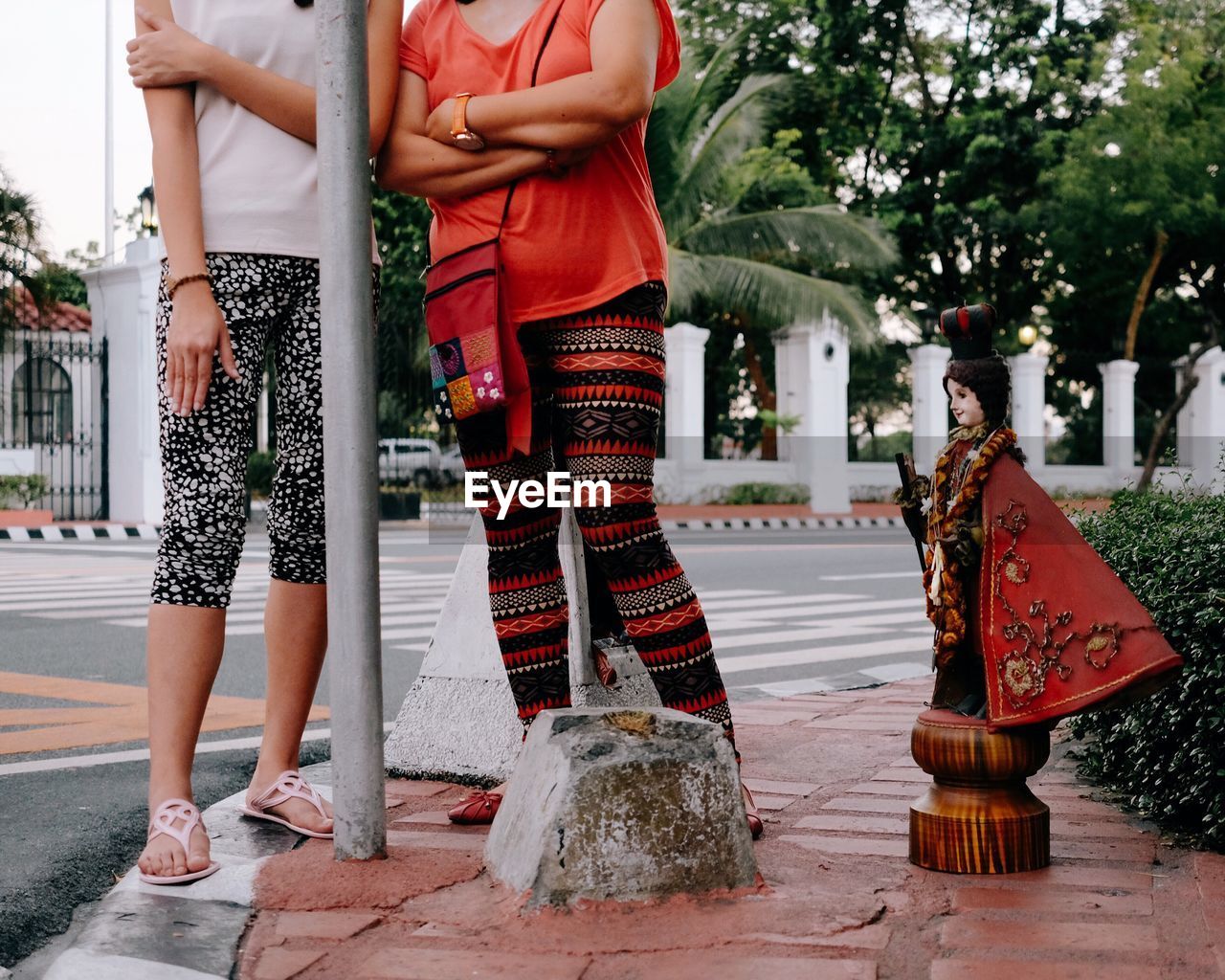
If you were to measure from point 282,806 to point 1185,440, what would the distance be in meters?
31.9

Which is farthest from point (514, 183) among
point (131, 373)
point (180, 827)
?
point (131, 373)

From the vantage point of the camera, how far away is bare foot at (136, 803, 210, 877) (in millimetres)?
2453

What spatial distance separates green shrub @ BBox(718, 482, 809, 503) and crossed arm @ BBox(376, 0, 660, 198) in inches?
899

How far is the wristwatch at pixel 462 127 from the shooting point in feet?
8.63

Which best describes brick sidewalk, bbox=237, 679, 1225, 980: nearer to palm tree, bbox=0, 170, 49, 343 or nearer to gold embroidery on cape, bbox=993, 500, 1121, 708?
gold embroidery on cape, bbox=993, 500, 1121, 708

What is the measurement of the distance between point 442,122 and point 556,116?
0.77 ft

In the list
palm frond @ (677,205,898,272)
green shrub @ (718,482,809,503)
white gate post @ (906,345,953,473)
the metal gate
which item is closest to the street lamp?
the metal gate

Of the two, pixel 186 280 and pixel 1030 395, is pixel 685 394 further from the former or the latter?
pixel 186 280

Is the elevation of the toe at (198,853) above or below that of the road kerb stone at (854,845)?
above

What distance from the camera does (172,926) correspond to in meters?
2.21

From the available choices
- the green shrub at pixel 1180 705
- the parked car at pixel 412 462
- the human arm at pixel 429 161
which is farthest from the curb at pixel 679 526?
the human arm at pixel 429 161

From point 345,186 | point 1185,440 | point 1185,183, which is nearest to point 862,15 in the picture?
point 1185,183

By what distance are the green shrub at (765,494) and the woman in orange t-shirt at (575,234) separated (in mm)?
22721

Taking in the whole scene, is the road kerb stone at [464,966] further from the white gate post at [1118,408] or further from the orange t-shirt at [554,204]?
the white gate post at [1118,408]
